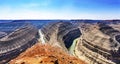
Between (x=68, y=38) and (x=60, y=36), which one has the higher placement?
(x=60, y=36)

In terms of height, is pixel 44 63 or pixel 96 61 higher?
pixel 44 63

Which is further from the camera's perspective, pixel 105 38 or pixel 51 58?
pixel 105 38

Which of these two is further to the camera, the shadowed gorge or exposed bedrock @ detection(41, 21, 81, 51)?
the shadowed gorge

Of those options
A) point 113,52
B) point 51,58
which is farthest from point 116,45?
point 51,58

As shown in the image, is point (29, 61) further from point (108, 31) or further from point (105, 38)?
point (108, 31)

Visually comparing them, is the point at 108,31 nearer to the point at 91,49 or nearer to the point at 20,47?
the point at 91,49

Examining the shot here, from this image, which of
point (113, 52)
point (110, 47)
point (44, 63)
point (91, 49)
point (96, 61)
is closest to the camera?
point (44, 63)

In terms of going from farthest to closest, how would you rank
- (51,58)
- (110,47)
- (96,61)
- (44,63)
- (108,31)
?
(108,31)
(110,47)
(96,61)
(51,58)
(44,63)

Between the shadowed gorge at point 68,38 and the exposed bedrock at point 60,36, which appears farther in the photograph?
the shadowed gorge at point 68,38

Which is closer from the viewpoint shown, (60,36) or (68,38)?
(60,36)
